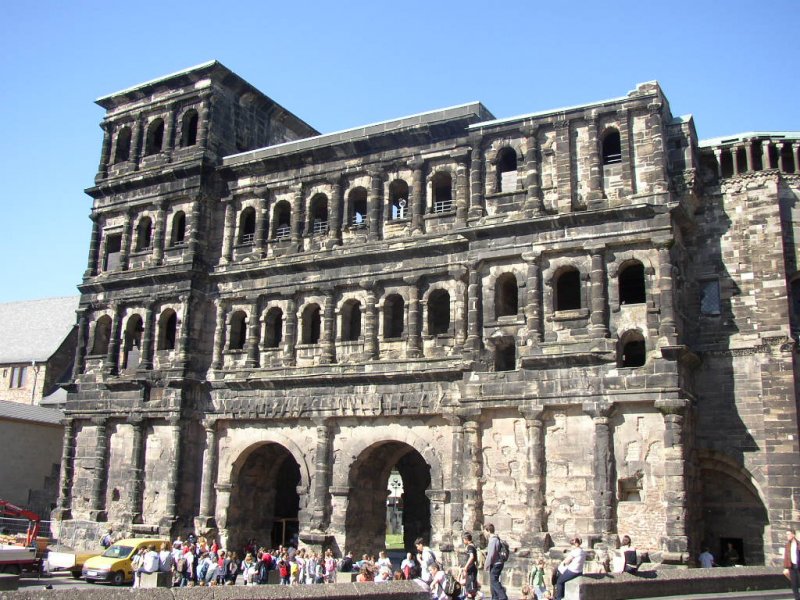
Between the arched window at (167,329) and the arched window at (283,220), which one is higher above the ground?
the arched window at (283,220)

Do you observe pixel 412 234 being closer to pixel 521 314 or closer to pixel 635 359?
pixel 521 314

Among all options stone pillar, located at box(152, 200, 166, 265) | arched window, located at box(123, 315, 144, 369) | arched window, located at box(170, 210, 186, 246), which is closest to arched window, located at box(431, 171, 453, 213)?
arched window, located at box(170, 210, 186, 246)

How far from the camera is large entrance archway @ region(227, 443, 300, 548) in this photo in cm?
3250

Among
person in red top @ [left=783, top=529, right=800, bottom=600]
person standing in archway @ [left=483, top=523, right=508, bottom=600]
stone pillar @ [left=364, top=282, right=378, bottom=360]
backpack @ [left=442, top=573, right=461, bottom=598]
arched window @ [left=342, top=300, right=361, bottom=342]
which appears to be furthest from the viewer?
arched window @ [left=342, top=300, right=361, bottom=342]

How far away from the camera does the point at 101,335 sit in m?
37.1

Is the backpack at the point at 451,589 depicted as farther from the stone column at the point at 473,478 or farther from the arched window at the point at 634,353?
the arched window at the point at 634,353

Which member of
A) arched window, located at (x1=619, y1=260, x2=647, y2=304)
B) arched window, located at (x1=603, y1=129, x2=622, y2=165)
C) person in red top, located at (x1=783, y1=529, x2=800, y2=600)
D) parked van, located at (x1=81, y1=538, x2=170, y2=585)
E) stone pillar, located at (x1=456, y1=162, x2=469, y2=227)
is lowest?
parked van, located at (x1=81, y1=538, x2=170, y2=585)

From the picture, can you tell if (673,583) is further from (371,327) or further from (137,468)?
(137,468)

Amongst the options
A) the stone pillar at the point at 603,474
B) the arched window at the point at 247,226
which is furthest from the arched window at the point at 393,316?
the stone pillar at the point at 603,474

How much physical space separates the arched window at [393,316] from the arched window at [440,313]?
1.22 metres

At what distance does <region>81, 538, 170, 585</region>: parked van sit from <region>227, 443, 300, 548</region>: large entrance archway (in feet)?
13.8

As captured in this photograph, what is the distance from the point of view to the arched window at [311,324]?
32656 millimetres

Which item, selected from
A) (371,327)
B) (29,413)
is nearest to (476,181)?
(371,327)

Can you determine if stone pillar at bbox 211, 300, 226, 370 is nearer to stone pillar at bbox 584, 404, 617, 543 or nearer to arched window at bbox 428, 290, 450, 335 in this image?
arched window at bbox 428, 290, 450, 335
